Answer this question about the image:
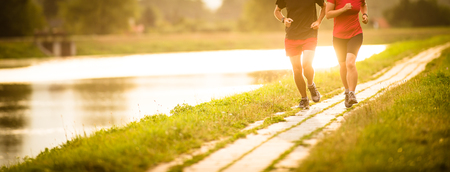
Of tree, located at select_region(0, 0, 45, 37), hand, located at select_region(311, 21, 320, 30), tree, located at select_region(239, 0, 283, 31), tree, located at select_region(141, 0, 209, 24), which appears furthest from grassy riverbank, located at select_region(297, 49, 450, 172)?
tree, located at select_region(141, 0, 209, 24)

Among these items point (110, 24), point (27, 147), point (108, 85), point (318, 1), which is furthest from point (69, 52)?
Result: point (318, 1)

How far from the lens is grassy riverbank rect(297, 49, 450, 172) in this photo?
4086 millimetres

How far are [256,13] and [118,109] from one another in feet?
235

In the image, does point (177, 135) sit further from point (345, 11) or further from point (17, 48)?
point (17, 48)

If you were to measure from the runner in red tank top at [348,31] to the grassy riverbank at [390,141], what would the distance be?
807 millimetres

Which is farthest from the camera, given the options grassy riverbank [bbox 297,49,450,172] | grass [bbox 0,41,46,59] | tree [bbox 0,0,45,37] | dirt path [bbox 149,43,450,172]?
tree [bbox 0,0,45,37]

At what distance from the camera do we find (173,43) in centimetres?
6284

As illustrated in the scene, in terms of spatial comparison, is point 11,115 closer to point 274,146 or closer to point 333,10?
A: point 333,10

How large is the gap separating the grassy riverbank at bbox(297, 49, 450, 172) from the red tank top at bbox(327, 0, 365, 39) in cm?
125

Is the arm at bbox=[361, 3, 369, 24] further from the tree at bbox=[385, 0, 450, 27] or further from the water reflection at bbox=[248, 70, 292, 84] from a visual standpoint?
the tree at bbox=[385, 0, 450, 27]

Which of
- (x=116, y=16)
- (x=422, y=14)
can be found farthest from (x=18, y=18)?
(x=422, y=14)

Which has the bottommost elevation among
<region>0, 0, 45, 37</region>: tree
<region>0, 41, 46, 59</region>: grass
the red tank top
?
the red tank top

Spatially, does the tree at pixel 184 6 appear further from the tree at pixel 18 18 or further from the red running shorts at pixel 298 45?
the red running shorts at pixel 298 45

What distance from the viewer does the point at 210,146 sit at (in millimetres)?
5297
